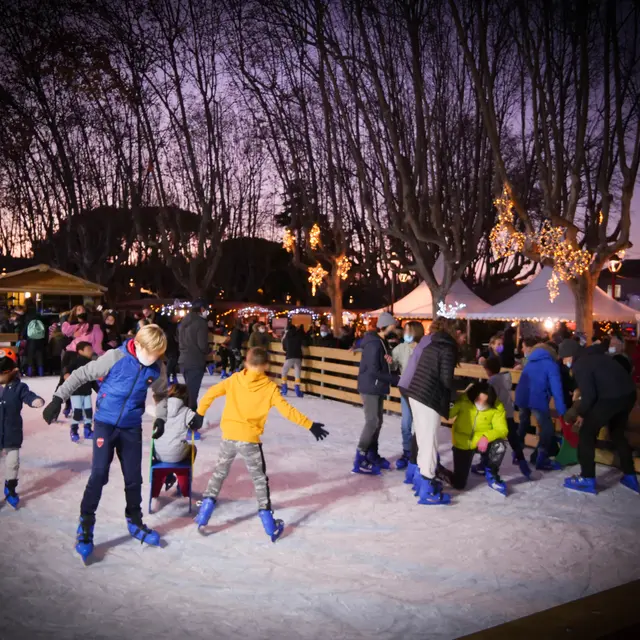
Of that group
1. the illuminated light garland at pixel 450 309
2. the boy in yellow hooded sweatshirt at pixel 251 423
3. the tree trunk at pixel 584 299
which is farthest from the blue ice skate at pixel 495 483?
the illuminated light garland at pixel 450 309

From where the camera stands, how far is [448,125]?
18781 mm

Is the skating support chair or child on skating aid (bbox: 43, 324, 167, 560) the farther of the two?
the skating support chair

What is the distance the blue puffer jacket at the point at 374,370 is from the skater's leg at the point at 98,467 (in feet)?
10.0

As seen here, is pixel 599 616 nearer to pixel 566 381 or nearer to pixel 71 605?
pixel 71 605

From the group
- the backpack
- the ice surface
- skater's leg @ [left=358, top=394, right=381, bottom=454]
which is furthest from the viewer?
the backpack

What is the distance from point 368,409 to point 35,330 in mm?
10327

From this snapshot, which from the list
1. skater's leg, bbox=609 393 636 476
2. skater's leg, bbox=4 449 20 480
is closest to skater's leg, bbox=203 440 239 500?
skater's leg, bbox=4 449 20 480

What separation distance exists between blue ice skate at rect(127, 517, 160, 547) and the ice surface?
0.10 meters

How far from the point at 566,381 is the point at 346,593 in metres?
4.57

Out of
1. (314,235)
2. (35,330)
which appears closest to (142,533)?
(35,330)

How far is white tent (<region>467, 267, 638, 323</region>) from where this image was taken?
1648 cm

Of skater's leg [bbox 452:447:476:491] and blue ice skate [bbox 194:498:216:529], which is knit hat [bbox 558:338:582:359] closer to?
skater's leg [bbox 452:447:476:491]

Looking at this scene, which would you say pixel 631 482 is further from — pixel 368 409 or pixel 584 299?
pixel 584 299

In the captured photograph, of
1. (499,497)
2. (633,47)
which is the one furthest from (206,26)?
(499,497)
